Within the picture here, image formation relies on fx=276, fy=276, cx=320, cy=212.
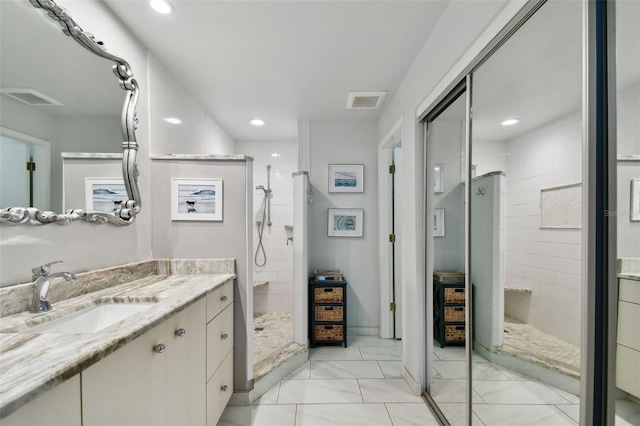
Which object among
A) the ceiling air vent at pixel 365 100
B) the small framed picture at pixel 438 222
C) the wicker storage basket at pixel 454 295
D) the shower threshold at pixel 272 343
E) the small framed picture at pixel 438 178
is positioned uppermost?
the ceiling air vent at pixel 365 100

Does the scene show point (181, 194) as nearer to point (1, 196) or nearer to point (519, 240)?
point (1, 196)

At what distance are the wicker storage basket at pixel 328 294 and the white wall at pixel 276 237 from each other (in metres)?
1.09

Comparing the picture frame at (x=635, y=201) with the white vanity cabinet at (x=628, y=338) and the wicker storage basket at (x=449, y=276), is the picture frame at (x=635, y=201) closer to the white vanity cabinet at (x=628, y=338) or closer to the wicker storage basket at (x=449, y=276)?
the white vanity cabinet at (x=628, y=338)

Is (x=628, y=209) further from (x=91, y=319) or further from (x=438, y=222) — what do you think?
(x=91, y=319)

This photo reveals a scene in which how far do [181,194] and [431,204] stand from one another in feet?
5.97

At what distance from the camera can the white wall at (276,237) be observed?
3934 mm

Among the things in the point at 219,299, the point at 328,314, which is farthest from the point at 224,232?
the point at 328,314

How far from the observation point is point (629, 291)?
2.30 ft

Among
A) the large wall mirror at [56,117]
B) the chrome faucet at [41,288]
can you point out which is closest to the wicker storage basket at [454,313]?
the chrome faucet at [41,288]

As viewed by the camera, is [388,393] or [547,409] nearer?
[547,409]

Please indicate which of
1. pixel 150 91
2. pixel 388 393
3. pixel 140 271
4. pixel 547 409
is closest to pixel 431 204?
pixel 547 409

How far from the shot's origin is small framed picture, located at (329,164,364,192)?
3.38 metres

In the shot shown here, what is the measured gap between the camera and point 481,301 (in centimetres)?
140

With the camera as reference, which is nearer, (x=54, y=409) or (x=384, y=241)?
(x=54, y=409)
